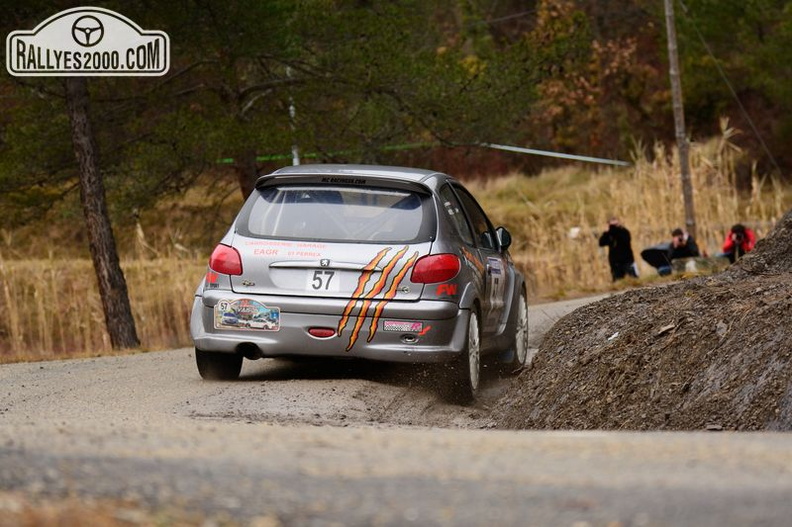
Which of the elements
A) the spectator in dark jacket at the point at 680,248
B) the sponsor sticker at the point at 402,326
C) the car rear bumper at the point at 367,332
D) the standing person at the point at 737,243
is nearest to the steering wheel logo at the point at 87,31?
the car rear bumper at the point at 367,332

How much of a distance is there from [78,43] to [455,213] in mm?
9332

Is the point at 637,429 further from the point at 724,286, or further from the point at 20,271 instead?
the point at 20,271

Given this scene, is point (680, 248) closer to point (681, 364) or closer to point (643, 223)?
point (643, 223)

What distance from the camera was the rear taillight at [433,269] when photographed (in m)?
10.3

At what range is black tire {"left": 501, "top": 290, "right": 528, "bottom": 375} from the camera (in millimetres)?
12820

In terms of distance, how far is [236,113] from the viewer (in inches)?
869

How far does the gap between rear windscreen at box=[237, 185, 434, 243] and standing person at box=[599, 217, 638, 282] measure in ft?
48.7

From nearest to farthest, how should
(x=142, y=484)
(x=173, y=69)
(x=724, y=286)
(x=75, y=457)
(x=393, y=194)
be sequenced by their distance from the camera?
(x=142, y=484), (x=75, y=457), (x=724, y=286), (x=393, y=194), (x=173, y=69)

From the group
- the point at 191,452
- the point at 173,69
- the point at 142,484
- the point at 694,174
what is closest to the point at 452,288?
the point at 191,452

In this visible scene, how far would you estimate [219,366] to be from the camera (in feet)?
36.4

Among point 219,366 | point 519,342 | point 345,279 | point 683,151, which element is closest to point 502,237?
point 519,342

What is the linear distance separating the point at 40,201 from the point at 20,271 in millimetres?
8637

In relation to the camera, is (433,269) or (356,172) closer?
(433,269)

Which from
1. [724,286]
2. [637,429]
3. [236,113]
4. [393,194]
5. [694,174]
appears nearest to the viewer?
[637,429]
